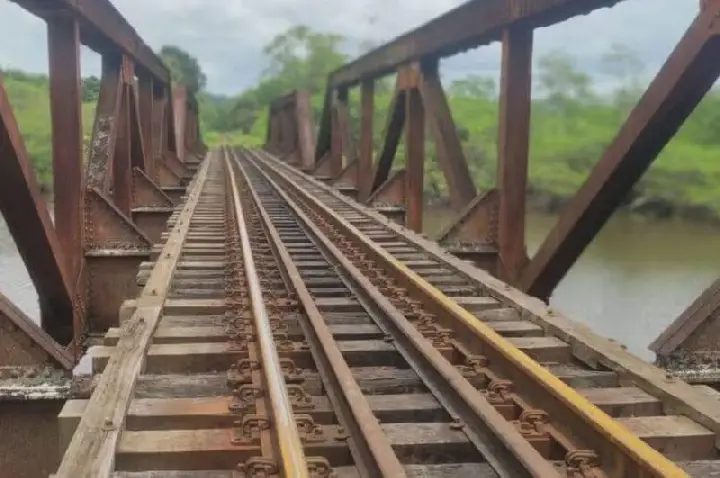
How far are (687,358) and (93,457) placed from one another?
10.7 ft

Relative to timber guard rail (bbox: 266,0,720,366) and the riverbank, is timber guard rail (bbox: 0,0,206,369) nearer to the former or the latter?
timber guard rail (bbox: 266,0,720,366)

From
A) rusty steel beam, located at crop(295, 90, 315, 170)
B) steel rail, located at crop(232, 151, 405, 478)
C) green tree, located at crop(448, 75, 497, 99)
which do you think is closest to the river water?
rusty steel beam, located at crop(295, 90, 315, 170)

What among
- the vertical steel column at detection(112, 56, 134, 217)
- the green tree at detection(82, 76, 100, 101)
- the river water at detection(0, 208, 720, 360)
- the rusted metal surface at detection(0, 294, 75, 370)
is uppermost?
the green tree at detection(82, 76, 100, 101)

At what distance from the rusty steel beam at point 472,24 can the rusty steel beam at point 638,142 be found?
1032mm

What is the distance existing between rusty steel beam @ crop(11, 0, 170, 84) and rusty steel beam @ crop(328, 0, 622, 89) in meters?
3.13

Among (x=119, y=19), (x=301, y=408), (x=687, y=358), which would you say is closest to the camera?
(x=301, y=408)

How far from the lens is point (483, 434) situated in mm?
3197

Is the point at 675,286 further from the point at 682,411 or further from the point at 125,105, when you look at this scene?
the point at 682,411

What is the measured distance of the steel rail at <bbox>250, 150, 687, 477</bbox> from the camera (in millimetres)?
2729

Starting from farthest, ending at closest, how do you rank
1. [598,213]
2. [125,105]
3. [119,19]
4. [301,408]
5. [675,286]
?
[675,286]
[125,105]
[119,19]
[598,213]
[301,408]

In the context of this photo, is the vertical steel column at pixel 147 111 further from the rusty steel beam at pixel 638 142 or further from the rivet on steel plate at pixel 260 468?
the rivet on steel plate at pixel 260 468

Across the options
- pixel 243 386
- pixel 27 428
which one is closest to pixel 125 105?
pixel 27 428

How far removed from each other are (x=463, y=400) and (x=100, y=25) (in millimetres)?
5766

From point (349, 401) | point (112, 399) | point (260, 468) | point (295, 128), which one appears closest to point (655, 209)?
point (295, 128)
